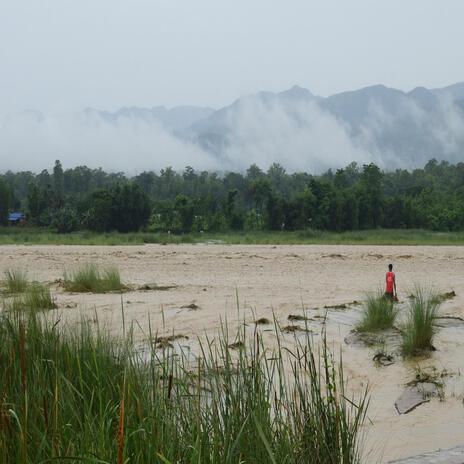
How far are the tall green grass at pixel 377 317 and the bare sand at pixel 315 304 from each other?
29 centimetres

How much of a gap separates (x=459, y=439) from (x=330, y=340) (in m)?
2.79

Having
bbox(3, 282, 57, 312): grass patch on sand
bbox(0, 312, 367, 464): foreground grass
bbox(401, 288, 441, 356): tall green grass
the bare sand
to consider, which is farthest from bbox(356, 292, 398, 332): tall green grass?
bbox(0, 312, 367, 464): foreground grass

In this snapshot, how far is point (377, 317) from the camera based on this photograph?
7.53 m

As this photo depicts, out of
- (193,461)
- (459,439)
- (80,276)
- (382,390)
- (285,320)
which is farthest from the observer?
(80,276)

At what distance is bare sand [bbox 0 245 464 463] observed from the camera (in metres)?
4.70

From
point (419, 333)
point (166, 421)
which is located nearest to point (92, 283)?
point (419, 333)

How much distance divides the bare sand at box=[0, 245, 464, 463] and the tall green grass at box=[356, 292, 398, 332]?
29cm

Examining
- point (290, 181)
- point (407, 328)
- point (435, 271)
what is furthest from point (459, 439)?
point (290, 181)

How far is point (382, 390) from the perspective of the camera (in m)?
5.47

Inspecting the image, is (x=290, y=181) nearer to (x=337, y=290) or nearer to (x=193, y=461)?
(x=337, y=290)

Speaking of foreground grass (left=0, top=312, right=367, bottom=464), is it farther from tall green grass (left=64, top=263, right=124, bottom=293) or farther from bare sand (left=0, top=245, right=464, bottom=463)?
tall green grass (left=64, top=263, right=124, bottom=293)

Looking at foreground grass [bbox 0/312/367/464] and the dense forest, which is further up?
the dense forest

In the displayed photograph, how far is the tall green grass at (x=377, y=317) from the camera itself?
7.50 m

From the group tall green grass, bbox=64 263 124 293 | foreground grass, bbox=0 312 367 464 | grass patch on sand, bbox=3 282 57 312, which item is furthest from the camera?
tall green grass, bbox=64 263 124 293
